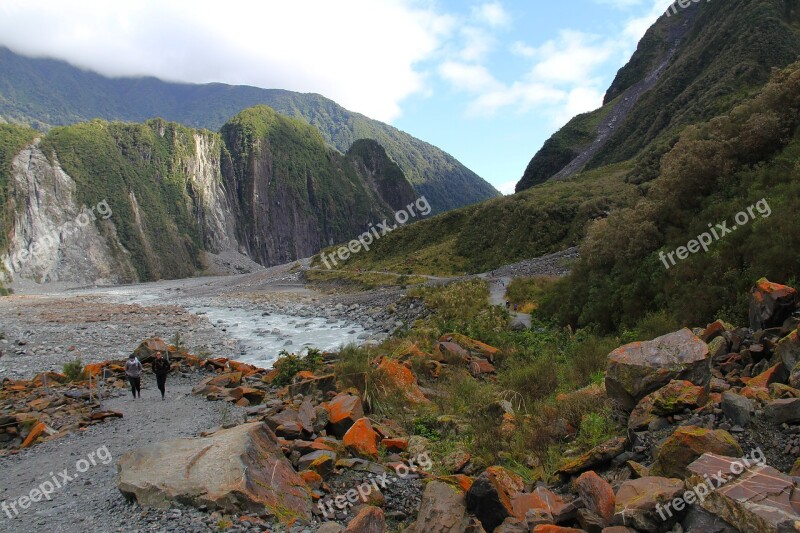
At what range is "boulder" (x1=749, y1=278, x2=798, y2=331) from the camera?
714 cm

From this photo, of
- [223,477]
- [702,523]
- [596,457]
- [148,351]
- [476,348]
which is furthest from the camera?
[148,351]

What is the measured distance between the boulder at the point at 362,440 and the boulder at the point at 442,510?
71.1 inches

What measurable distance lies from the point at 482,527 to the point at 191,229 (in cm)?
18811

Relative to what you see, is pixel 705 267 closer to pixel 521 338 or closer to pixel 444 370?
pixel 521 338

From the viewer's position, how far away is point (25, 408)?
451 inches

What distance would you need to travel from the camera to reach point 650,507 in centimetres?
378

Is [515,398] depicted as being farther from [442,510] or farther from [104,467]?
[104,467]

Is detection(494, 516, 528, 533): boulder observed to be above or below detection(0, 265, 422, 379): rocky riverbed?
below

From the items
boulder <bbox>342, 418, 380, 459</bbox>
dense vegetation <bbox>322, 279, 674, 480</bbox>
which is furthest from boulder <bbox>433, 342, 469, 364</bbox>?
boulder <bbox>342, 418, 380, 459</bbox>

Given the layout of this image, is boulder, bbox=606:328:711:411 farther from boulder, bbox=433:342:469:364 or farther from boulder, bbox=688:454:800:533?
boulder, bbox=433:342:469:364

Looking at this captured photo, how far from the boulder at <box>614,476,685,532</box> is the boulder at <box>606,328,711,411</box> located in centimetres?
216

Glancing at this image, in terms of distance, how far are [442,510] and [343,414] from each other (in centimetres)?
348

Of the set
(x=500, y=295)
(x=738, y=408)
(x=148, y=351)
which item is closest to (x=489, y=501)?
(x=738, y=408)

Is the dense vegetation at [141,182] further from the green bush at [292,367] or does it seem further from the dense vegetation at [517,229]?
the green bush at [292,367]
